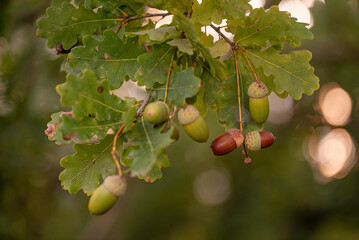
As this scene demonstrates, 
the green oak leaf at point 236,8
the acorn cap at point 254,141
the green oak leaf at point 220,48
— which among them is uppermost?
the green oak leaf at point 236,8

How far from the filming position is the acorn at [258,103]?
1.35 metres

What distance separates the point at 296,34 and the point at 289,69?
0.48ft

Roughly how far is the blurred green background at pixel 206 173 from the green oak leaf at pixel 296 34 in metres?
1.86

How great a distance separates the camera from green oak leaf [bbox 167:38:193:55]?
1188 millimetres

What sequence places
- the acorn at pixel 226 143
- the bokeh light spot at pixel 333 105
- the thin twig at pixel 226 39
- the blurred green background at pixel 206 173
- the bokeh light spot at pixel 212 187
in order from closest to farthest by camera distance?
the acorn at pixel 226 143
the thin twig at pixel 226 39
the blurred green background at pixel 206 173
the bokeh light spot at pixel 333 105
the bokeh light spot at pixel 212 187

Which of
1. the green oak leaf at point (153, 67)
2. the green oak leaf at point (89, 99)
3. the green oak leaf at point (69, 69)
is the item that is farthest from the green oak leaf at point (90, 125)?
the green oak leaf at point (69, 69)

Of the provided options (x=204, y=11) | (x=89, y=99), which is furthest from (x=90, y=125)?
(x=204, y=11)

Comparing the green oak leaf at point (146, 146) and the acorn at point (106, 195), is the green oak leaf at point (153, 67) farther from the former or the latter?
the acorn at point (106, 195)

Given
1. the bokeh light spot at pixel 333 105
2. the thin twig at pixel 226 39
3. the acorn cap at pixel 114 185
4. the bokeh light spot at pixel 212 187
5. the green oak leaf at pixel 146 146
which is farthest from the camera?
the bokeh light spot at pixel 212 187

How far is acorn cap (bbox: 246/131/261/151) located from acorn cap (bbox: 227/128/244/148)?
0.11 feet

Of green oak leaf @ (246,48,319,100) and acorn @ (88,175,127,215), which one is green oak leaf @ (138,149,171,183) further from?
green oak leaf @ (246,48,319,100)

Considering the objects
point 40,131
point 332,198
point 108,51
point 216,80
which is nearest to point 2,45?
point 40,131

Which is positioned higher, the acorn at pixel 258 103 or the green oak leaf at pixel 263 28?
the green oak leaf at pixel 263 28

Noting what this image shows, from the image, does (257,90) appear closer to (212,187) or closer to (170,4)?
(170,4)
